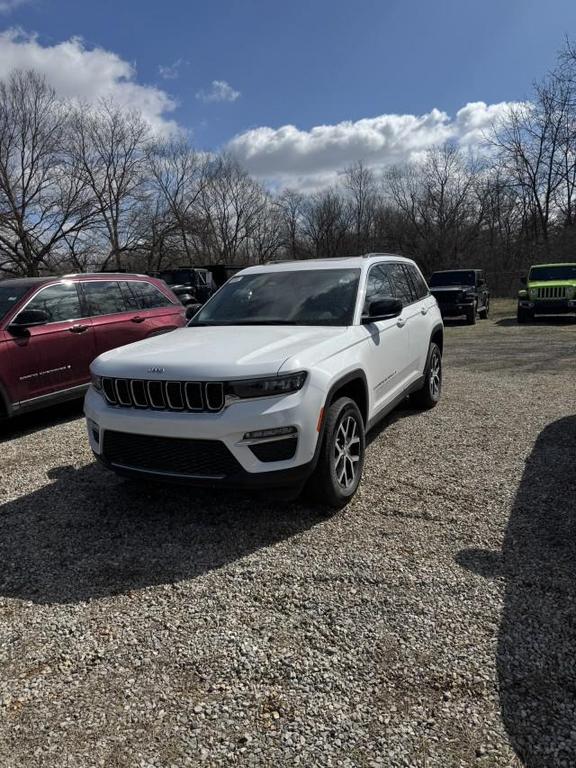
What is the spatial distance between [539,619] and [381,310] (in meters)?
2.50

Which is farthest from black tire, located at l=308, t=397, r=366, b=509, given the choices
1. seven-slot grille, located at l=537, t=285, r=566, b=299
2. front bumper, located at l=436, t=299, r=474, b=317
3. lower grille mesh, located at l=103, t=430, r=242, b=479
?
front bumper, located at l=436, t=299, r=474, b=317

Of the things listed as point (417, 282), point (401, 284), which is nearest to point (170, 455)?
point (401, 284)

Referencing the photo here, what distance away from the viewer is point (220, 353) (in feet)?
11.2

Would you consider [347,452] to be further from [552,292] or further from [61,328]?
[552,292]

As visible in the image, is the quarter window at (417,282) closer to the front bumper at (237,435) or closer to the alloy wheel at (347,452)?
the alloy wheel at (347,452)

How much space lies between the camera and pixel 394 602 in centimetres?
→ 270

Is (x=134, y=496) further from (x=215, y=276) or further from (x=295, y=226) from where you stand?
(x=295, y=226)

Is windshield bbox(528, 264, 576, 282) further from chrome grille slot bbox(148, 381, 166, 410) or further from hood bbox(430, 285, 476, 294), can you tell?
chrome grille slot bbox(148, 381, 166, 410)

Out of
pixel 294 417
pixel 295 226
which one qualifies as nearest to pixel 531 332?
pixel 294 417

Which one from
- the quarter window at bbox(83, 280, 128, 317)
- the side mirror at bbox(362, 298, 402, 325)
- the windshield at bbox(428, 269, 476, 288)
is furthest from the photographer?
the windshield at bbox(428, 269, 476, 288)

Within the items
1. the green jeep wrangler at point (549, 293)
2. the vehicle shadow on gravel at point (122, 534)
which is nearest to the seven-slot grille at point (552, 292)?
the green jeep wrangler at point (549, 293)

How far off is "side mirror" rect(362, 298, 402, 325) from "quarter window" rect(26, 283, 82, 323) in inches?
162

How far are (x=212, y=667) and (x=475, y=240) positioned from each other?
44801 mm

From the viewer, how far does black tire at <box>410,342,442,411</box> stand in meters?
6.18
